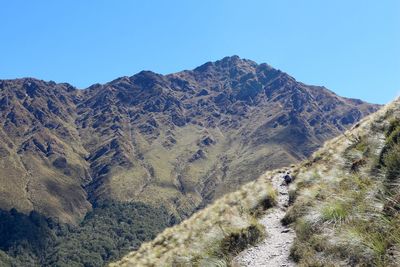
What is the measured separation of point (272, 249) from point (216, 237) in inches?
96.1

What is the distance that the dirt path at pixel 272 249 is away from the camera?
13.6 meters

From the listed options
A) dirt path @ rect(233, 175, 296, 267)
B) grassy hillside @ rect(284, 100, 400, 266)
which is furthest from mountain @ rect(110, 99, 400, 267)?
dirt path @ rect(233, 175, 296, 267)

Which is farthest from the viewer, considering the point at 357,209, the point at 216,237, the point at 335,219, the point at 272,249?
the point at 216,237

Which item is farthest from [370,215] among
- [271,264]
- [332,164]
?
Result: [332,164]

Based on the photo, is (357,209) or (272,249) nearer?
(357,209)

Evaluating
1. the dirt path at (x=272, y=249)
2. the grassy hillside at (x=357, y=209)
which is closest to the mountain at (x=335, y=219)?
the grassy hillside at (x=357, y=209)

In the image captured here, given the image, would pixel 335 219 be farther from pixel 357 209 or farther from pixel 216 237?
pixel 216 237

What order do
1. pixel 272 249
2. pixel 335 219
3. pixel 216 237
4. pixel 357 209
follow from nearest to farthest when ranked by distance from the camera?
pixel 357 209, pixel 335 219, pixel 272 249, pixel 216 237

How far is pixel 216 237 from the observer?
1633 cm

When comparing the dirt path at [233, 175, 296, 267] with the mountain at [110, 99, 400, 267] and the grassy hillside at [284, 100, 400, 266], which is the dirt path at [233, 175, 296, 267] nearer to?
the mountain at [110, 99, 400, 267]

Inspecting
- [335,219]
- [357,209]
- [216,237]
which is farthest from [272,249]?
[357,209]

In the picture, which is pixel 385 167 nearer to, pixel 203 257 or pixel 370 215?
pixel 370 215

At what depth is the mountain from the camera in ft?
35.0

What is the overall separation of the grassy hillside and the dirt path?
516 mm
